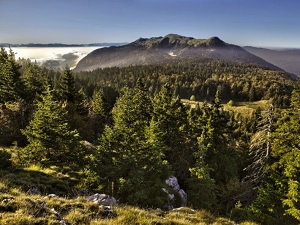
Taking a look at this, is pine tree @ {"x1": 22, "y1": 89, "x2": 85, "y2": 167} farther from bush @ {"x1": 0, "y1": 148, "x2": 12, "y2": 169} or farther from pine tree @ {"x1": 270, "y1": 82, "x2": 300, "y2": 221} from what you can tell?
pine tree @ {"x1": 270, "y1": 82, "x2": 300, "y2": 221}

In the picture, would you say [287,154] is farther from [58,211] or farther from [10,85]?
[10,85]

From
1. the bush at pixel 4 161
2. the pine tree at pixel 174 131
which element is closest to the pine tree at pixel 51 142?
the bush at pixel 4 161

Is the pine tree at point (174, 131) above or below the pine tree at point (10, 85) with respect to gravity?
below

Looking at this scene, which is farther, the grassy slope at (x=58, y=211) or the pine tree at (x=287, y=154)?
the pine tree at (x=287, y=154)

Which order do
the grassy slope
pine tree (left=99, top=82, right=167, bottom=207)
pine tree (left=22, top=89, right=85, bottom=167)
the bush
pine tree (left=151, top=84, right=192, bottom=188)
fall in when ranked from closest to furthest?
the grassy slope
the bush
pine tree (left=99, top=82, right=167, bottom=207)
pine tree (left=22, top=89, right=85, bottom=167)
pine tree (left=151, top=84, right=192, bottom=188)

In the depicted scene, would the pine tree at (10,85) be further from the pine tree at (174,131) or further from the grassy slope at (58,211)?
the grassy slope at (58,211)

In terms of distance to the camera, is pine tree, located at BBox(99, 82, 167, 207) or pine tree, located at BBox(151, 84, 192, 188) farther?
pine tree, located at BBox(151, 84, 192, 188)

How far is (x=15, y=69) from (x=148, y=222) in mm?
38621

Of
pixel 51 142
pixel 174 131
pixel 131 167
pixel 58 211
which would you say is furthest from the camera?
pixel 174 131

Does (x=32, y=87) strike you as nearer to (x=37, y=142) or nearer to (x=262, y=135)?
(x=37, y=142)

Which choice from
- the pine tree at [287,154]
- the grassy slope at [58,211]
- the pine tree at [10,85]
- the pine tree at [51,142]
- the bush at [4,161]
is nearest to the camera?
the grassy slope at [58,211]

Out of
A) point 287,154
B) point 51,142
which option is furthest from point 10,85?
point 287,154

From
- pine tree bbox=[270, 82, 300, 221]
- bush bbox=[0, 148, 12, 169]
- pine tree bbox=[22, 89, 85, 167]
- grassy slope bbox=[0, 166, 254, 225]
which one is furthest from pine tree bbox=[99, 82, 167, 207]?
pine tree bbox=[270, 82, 300, 221]

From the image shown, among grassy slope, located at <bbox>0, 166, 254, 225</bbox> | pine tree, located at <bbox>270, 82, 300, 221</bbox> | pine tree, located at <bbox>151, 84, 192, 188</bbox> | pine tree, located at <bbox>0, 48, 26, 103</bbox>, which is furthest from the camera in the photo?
pine tree, located at <bbox>0, 48, 26, 103</bbox>
